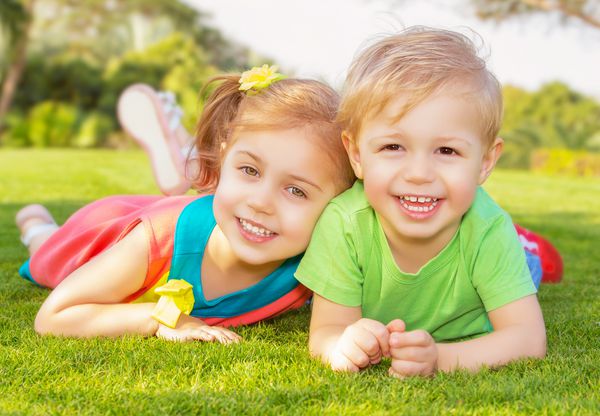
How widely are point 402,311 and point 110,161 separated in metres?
13.3

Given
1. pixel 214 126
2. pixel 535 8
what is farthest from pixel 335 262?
pixel 535 8

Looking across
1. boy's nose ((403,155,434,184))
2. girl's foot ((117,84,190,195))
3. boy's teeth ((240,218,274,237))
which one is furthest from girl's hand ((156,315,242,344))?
girl's foot ((117,84,190,195))

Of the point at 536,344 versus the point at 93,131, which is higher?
the point at 536,344

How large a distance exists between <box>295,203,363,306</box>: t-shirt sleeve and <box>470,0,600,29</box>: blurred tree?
50.1 ft

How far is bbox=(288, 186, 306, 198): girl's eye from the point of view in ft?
8.19

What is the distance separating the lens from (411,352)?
2.07 metres

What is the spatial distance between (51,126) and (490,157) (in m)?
23.2

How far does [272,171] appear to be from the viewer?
244 centimetres

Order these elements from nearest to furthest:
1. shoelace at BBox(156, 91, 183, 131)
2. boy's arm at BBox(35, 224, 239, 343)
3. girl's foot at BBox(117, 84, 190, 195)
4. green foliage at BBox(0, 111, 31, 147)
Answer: boy's arm at BBox(35, 224, 239, 343) → girl's foot at BBox(117, 84, 190, 195) → shoelace at BBox(156, 91, 183, 131) → green foliage at BBox(0, 111, 31, 147)

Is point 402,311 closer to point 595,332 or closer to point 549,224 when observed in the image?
point 595,332

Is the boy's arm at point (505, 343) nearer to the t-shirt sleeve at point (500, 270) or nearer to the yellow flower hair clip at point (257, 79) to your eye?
the t-shirt sleeve at point (500, 270)

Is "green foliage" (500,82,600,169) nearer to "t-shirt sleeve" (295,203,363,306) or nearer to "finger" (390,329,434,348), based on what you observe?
"t-shirt sleeve" (295,203,363,306)

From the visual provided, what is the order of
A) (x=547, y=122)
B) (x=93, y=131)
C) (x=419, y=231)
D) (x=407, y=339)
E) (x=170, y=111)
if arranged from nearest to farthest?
(x=407, y=339), (x=419, y=231), (x=170, y=111), (x=547, y=122), (x=93, y=131)

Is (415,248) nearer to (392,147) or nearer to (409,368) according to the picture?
(392,147)
